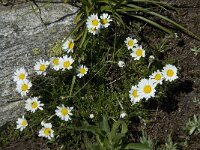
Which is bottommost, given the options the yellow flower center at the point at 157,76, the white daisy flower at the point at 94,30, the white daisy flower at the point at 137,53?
the yellow flower center at the point at 157,76

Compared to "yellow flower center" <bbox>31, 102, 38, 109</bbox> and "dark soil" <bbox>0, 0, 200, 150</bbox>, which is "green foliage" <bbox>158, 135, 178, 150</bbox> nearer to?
"dark soil" <bbox>0, 0, 200, 150</bbox>

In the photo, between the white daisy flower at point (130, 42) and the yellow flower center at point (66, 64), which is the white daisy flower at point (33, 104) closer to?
the yellow flower center at point (66, 64)

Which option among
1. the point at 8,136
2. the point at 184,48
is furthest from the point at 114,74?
the point at 8,136

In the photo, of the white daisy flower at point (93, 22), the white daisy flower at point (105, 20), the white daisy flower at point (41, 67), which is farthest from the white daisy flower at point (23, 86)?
the white daisy flower at point (105, 20)

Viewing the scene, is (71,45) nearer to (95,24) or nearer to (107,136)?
(95,24)

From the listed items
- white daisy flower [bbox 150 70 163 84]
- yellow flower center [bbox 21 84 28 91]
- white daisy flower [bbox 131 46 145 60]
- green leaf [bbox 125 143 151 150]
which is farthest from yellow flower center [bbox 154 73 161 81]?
yellow flower center [bbox 21 84 28 91]

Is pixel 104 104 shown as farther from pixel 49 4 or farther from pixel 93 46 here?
pixel 49 4
